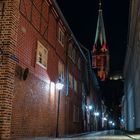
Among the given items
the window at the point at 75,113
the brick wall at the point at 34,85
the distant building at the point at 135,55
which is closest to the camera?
the brick wall at the point at 34,85

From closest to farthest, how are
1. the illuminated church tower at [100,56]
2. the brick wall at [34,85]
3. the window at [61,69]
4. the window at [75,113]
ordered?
the brick wall at [34,85] → the window at [61,69] → the window at [75,113] → the illuminated church tower at [100,56]

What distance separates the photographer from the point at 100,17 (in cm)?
5472

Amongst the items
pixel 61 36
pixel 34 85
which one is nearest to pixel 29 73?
pixel 34 85

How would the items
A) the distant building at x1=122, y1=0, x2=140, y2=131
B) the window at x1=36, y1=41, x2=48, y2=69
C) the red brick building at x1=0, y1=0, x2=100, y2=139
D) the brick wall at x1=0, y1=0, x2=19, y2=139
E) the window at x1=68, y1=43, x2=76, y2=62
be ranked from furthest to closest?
Answer: the distant building at x1=122, y1=0, x2=140, y2=131
the window at x1=68, y1=43, x2=76, y2=62
the window at x1=36, y1=41, x2=48, y2=69
the red brick building at x1=0, y1=0, x2=100, y2=139
the brick wall at x1=0, y1=0, x2=19, y2=139

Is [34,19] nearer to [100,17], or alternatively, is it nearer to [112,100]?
[100,17]

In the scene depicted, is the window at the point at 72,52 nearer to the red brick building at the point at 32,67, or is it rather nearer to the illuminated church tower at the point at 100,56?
the red brick building at the point at 32,67

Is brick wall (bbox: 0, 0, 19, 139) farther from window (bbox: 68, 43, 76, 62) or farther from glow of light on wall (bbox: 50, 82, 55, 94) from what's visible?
window (bbox: 68, 43, 76, 62)

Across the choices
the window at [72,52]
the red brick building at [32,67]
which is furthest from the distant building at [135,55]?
the red brick building at [32,67]

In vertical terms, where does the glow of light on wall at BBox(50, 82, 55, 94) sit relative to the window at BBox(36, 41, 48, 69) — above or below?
below

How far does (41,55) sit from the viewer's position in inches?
824

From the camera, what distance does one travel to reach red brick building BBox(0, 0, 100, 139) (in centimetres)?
1515

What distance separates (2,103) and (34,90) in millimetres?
4076

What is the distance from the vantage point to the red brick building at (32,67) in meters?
15.1

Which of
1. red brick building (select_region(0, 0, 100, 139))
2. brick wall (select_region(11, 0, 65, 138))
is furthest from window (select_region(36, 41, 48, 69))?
brick wall (select_region(11, 0, 65, 138))
